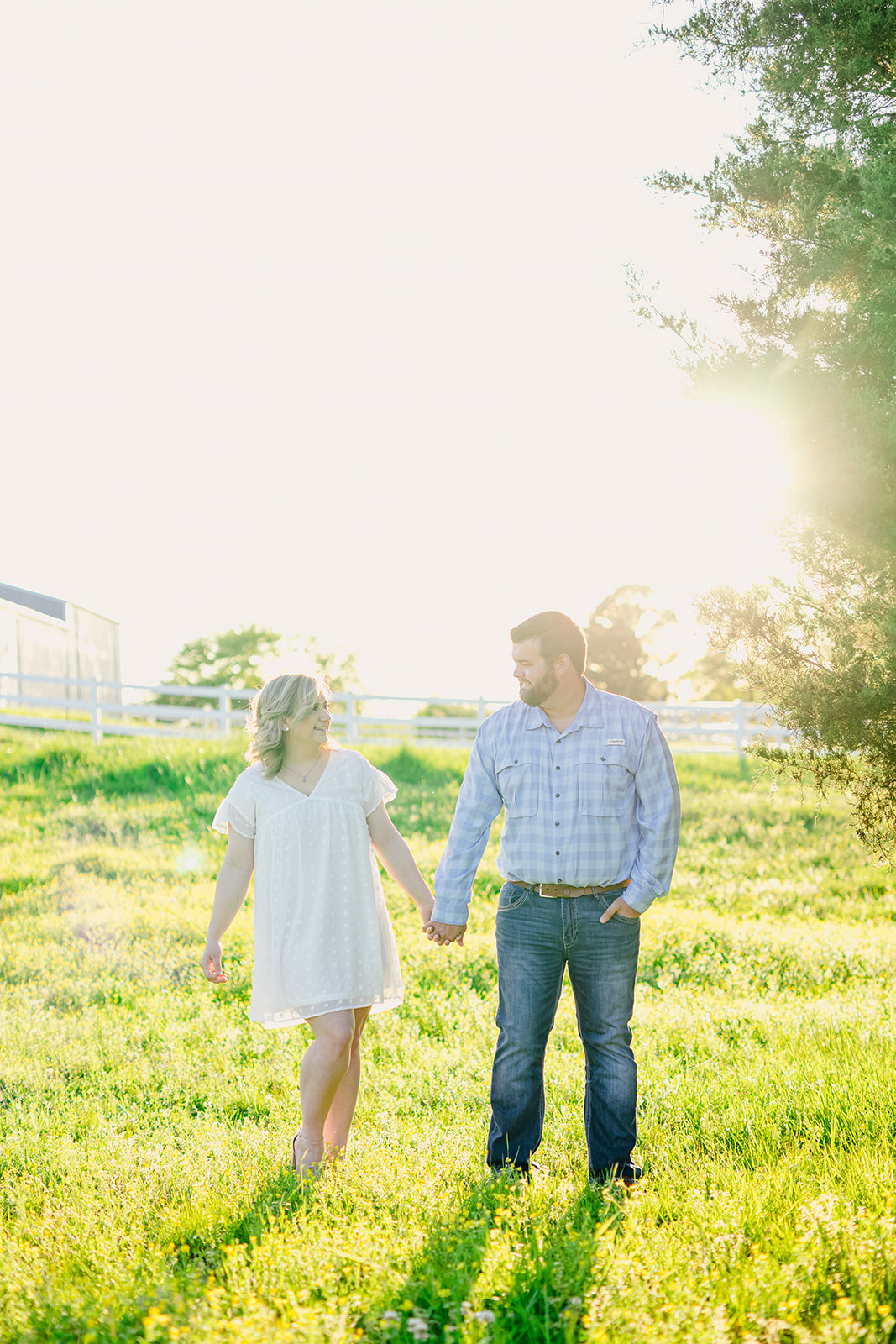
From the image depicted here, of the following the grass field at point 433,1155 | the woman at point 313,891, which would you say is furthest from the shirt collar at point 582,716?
the grass field at point 433,1155

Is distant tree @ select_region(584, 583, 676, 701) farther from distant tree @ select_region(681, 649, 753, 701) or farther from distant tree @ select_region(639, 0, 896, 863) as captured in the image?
distant tree @ select_region(639, 0, 896, 863)

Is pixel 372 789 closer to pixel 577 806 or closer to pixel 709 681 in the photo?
pixel 577 806

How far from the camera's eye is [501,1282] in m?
2.97

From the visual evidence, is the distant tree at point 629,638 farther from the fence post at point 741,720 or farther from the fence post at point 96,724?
the fence post at point 96,724

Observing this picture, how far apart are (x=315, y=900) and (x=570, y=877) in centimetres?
105

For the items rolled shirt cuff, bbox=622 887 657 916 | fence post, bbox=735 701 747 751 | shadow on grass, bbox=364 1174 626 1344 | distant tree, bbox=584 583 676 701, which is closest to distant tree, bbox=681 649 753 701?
distant tree, bbox=584 583 676 701

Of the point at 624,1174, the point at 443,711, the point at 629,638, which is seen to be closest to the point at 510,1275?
the point at 624,1174

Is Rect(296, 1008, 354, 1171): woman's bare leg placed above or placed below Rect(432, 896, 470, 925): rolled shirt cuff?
below

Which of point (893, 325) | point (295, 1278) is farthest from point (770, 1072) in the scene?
point (893, 325)

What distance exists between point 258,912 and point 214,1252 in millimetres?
1293

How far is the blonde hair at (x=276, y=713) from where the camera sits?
4.30m

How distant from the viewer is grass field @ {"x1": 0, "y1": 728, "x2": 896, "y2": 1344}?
9.55 feet

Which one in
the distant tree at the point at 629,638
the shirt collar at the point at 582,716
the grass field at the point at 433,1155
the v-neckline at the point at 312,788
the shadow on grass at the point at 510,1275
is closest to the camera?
the shadow on grass at the point at 510,1275

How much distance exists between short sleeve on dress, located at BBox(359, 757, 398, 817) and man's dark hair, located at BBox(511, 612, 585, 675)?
856mm
